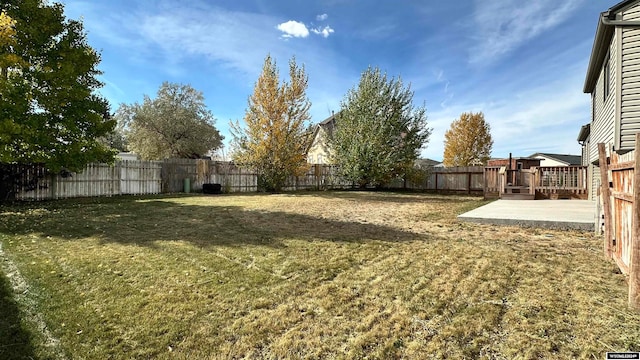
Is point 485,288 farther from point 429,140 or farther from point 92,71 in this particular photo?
point 429,140

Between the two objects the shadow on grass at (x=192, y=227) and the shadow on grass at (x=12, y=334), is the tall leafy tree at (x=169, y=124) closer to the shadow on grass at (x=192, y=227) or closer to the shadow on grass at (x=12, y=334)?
the shadow on grass at (x=192, y=227)

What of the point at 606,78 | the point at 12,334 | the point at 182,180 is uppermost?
the point at 606,78

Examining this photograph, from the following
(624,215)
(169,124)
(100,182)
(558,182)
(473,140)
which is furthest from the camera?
(473,140)

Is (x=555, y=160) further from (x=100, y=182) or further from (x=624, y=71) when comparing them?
(x=100, y=182)

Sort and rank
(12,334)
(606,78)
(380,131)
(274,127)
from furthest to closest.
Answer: (380,131) → (274,127) → (606,78) → (12,334)

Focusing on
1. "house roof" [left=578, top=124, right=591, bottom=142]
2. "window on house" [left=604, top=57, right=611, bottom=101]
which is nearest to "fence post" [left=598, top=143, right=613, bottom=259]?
"window on house" [left=604, top=57, right=611, bottom=101]

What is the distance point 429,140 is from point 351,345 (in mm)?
19680

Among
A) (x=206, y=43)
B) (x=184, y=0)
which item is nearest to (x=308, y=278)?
(x=184, y=0)

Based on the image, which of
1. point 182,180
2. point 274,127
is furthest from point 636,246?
point 182,180

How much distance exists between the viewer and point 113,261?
167 inches

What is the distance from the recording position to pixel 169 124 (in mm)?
29547

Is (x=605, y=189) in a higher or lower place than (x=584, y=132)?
lower

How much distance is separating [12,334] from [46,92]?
11.0m

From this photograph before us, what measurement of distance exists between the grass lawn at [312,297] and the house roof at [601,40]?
16.8 ft
